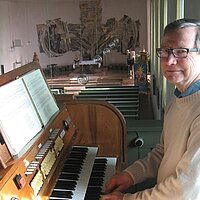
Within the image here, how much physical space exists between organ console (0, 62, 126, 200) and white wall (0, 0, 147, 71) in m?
8.07

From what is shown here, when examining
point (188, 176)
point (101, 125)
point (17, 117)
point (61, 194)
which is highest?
Answer: point (17, 117)

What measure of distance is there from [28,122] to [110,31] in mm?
8825

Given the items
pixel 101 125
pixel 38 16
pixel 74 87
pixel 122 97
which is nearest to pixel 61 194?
pixel 101 125

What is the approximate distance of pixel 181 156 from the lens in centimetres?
121

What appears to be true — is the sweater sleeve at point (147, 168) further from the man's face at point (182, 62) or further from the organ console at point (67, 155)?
the man's face at point (182, 62)

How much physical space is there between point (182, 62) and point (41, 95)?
914 millimetres

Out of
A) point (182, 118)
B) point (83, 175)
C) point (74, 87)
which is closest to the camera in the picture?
point (182, 118)

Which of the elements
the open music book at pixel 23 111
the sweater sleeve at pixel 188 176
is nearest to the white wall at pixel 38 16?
the open music book at pixel 23 111

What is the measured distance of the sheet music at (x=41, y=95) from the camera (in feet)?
5.79

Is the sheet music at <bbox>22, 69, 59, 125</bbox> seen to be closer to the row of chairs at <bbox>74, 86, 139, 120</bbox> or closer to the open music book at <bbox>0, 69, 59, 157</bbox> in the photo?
the open music book at <bbox>0, 69, 59, 157</bbox>

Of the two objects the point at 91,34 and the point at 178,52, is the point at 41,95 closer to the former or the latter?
the point at 178,52

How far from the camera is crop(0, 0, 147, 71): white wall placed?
1013 centimetres

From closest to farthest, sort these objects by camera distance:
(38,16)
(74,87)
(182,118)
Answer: (182,118)
(74,87)
(38,16)

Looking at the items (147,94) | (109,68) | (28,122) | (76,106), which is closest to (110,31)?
(109,68)
